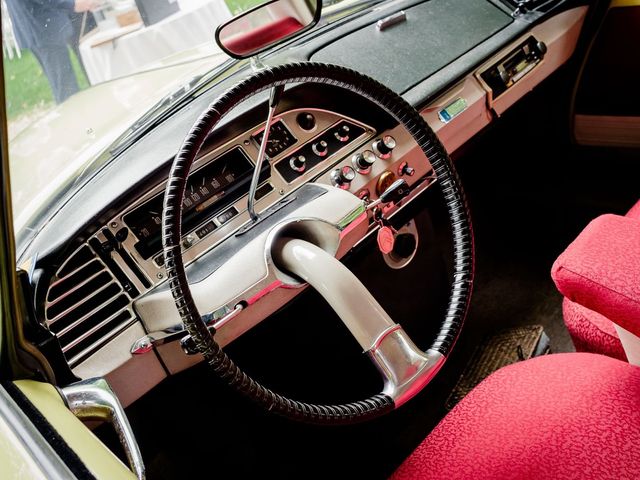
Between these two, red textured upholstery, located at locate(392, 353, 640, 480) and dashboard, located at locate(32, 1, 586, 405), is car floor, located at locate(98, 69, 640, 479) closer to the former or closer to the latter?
dashboard, located at locate(32, 1, 586, 405)

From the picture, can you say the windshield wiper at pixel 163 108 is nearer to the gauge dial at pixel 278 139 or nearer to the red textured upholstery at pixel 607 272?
the gauge dial at pixel 278 139

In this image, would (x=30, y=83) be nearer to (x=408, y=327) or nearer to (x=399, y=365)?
(x=399, y=365)

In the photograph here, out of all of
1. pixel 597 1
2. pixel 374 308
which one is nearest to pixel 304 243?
pixel 374 308

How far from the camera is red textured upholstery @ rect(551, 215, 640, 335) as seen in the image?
970 mm

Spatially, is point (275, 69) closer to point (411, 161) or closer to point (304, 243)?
point (304, 243)

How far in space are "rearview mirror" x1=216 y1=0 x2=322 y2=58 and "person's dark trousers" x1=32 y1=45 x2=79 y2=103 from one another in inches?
17.5

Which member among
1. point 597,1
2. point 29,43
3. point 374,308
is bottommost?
point 597,1

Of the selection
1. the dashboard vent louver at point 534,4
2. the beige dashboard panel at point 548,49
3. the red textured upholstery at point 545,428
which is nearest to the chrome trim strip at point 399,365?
the red textured upholstery at point 545,428

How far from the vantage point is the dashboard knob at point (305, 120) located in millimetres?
1424

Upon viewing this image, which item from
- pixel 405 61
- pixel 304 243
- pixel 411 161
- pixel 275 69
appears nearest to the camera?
pixel 275 69

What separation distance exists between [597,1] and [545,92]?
0.34 m

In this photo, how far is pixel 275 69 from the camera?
0.91 meters

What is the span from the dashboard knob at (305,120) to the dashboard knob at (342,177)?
0.11m

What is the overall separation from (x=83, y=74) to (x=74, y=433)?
87cm
